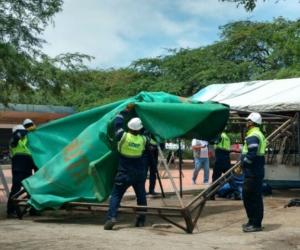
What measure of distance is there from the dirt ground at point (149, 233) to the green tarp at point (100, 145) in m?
0.54

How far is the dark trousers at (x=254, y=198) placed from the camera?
371 inches

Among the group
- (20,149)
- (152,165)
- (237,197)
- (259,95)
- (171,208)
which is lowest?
(237,197)

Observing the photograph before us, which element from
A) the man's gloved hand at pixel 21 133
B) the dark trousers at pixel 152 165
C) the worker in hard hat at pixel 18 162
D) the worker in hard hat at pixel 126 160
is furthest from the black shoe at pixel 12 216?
the dark trousers at pixel 152 165

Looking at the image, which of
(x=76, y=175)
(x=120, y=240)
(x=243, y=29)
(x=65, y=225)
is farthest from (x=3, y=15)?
(x=243, y=29)

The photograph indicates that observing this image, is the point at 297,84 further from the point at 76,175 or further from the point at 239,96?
the point at 76,175

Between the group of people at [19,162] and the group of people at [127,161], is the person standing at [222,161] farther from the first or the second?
the group of people at [19,162]

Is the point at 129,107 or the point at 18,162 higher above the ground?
the point at 129,107

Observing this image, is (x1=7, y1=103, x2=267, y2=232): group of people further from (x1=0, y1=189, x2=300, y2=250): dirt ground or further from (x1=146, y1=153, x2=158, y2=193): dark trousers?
(x1=146, y1=153, x2=158, y2=193): dark trousers

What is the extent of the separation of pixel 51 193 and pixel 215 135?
3.29m

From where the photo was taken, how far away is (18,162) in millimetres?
11328

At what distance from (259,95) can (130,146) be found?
6.08 metres

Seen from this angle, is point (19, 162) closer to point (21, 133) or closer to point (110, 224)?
point (21, 133)

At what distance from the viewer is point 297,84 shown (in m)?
15.0

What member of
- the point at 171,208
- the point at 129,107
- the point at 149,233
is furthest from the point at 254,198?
the point at 129,107
